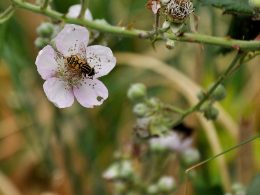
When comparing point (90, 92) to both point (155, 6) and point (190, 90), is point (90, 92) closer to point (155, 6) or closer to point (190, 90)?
Result: point (155, 6)

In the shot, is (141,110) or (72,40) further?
(141,110)

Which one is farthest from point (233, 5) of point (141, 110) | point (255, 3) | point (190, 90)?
point (190, 90)

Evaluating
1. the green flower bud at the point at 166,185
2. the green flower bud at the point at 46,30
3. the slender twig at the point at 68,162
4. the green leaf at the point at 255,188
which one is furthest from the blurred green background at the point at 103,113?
the green flower bud at the point at 46,30

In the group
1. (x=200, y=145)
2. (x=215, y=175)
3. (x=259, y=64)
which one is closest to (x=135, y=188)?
(x=215, y=175)

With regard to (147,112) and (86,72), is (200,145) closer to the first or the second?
(147,112)

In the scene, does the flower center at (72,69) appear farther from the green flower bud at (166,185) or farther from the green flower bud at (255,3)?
the green flower bud at (166,185)

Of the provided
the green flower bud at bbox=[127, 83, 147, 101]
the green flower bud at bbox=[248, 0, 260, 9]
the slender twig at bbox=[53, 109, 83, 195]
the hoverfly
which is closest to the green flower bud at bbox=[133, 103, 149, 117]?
the green flower bud at bbox=[127, 83, 147, 101]
